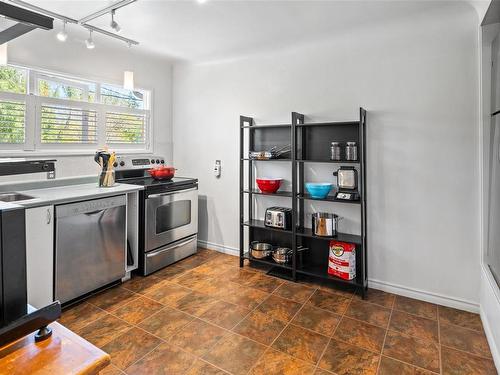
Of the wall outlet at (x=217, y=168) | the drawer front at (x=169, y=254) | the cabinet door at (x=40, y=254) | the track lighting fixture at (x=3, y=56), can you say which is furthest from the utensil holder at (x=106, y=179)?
the wall outlet at (x=217, y=168)

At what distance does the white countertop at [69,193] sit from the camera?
2204 millimetres

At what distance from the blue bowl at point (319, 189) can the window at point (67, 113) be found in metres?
2.31

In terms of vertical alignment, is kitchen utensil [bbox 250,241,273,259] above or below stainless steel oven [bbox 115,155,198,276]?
below

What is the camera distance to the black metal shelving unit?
9.05 ft

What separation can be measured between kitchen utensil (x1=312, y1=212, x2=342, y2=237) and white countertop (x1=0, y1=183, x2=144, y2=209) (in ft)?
5.74

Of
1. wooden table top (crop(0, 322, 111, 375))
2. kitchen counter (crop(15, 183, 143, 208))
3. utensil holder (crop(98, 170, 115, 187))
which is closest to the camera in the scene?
wooden table top (crop(0, 322, 111, 375))

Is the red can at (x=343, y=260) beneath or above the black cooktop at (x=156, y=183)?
beneath

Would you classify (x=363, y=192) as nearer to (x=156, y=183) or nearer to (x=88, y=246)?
(x=156, y=183)

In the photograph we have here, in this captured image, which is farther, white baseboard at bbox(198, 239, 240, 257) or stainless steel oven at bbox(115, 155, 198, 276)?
white baseboard at bbox(198, 239, 240, 257)

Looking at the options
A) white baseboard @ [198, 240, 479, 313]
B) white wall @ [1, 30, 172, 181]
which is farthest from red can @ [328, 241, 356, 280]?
white wall @ [1, 30, 172, 181]

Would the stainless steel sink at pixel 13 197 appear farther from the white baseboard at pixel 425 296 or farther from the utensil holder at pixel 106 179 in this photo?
the white baseboard at pixel 425 296

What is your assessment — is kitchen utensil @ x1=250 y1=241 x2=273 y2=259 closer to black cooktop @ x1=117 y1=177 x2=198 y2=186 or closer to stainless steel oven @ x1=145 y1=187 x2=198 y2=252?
stainless steel oven @ x1=145 y1=187 x2=198 y2=252

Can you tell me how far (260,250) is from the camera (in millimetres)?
3297

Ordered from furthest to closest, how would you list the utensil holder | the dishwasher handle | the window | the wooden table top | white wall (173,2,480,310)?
the utensil holder < the window < white wall (173,2,480,310) < the dishwasher handle < the wooden table top
